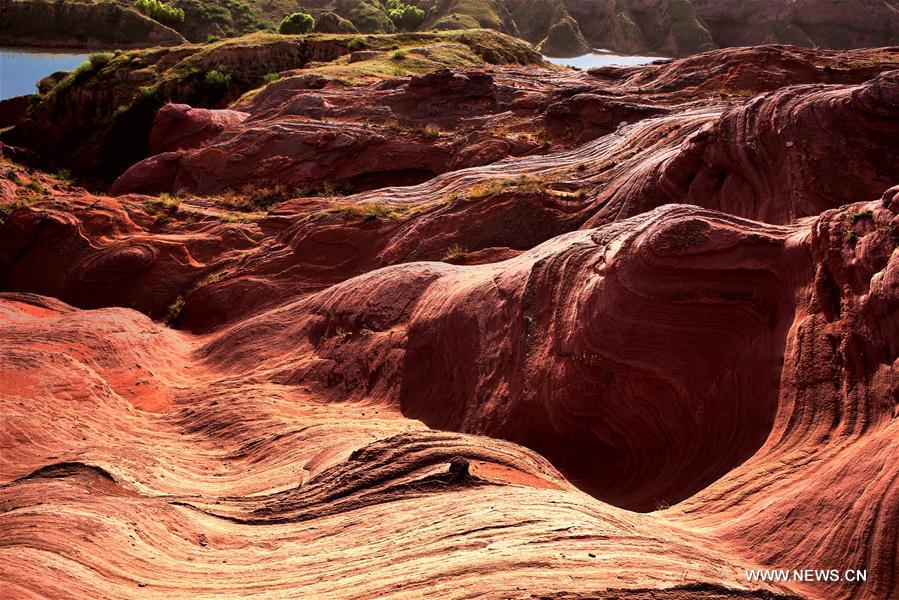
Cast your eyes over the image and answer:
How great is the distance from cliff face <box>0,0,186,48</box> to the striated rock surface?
1939 inches

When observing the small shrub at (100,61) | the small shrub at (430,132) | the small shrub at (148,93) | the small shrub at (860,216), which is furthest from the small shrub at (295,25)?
the small shrub at (860,216)

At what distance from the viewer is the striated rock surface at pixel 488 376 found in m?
6.91

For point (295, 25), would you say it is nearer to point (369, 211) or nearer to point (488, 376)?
point (369, 211)

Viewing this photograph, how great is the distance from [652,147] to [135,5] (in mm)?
65057

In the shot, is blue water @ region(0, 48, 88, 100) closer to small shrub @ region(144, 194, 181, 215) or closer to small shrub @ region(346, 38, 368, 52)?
small shrub @ region(346, 38, 368, 52)

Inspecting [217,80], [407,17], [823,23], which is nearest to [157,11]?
[407,17]

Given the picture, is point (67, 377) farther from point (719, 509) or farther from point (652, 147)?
point (652, 147)

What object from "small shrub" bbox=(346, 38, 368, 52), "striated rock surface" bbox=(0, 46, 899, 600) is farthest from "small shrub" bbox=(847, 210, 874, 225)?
"small shrub" bbox=(346, 38, 368, 52)

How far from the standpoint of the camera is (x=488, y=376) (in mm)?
12641

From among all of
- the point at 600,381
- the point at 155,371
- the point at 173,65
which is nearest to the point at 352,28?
the point at 173,65

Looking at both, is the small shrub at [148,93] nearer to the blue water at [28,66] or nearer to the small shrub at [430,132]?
the blue water at [28,66]

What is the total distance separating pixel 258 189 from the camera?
86.6 ft

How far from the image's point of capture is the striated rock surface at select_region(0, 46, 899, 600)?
691 cm

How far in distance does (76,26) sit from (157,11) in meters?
7.19
